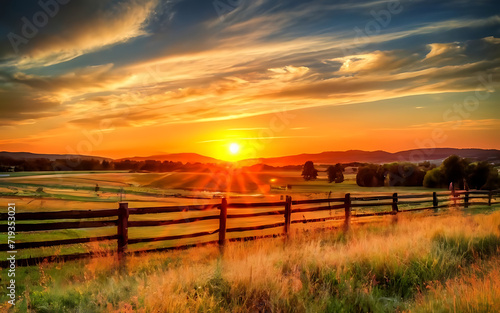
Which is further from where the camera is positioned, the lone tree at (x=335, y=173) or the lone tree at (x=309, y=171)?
the lone tree at (x=335, y=173)

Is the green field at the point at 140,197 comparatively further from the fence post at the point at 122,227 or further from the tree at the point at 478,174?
the tree at the point at 478,174

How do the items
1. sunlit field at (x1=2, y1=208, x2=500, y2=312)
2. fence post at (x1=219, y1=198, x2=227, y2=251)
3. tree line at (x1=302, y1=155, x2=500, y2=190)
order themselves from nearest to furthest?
sunlit field at (x1=2, y1=208, x2=500, y2=312) < fence post at (x1=219, y1=198, x2=227, y2=251) < tree line at (x1=302, y1=155, x2=500, y2=190)

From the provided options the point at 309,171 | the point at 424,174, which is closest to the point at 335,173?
the point at 309,171

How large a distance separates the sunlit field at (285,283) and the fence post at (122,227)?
18.3 inches

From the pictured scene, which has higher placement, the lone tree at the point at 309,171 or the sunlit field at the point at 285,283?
the lone tree at the point at 309,171

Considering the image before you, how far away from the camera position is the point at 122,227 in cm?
1027

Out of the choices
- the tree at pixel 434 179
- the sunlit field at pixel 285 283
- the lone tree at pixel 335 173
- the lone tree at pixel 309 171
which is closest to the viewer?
the sunlit field at pixel 285 283

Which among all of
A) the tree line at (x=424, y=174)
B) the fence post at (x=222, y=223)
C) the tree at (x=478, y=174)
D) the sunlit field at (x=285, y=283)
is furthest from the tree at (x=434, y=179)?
the fence post at (x=222, y=223)

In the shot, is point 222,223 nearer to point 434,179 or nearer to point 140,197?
point 140,197

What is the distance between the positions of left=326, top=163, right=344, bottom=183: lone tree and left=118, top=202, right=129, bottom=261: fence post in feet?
199

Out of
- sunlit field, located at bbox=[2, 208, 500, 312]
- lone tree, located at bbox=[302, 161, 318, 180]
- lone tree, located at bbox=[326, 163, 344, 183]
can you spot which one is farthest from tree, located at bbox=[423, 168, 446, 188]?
sunlit field, located at bbox=[2, 208, 500, 312]

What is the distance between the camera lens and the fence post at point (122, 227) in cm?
1017

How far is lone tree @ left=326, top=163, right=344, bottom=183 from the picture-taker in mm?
68300

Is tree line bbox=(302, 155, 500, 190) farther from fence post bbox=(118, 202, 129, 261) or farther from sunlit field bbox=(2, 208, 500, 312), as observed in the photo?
fence post bbox=(118, 202, 129, 261)
